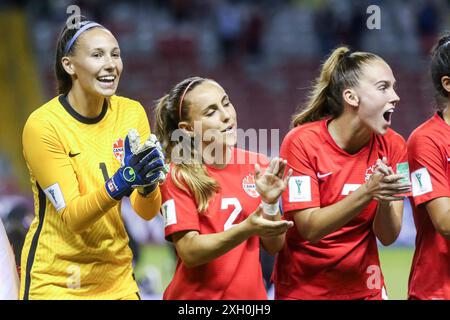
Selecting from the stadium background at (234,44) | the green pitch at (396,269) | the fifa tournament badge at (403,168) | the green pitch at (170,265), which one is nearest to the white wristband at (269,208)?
the fifa tournament badge at (403,168)

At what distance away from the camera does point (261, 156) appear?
420 centimetres

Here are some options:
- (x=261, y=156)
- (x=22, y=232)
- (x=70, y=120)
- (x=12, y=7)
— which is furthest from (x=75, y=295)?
(x=12, y=7)

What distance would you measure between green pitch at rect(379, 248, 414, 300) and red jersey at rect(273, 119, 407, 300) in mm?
3457

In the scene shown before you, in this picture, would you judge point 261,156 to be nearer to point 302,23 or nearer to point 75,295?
point 75,295

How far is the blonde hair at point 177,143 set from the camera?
3.99m

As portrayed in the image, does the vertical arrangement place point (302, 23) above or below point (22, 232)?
above

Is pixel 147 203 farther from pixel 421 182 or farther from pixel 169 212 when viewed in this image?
pixel 421 182

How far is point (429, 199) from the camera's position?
4.05m

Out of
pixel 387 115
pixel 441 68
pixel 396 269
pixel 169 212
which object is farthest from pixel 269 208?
pixel 396 269

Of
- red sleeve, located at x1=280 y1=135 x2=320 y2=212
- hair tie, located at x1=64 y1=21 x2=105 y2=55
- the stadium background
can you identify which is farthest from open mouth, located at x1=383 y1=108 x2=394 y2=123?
the stadium background

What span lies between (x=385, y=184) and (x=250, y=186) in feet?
2.19

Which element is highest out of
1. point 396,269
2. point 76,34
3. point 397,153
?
point 76,34

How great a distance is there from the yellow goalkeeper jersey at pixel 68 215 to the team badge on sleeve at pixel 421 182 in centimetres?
118

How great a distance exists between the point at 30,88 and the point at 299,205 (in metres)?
9.69
